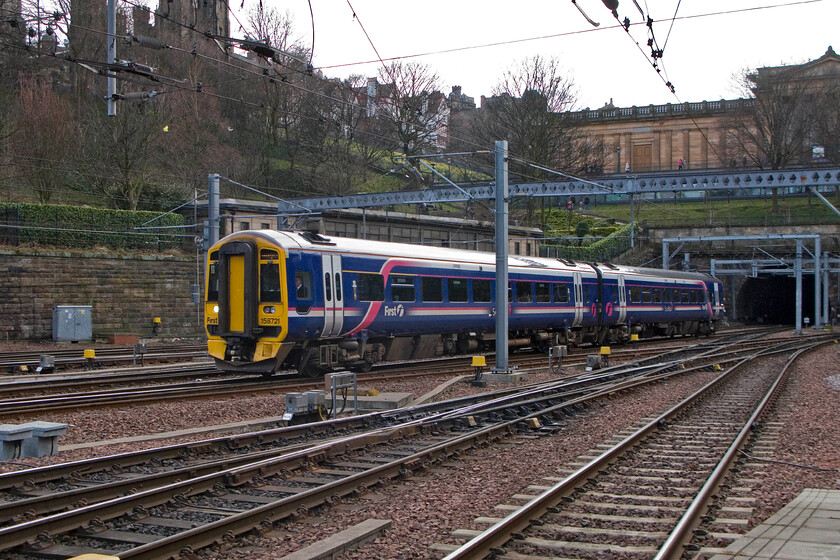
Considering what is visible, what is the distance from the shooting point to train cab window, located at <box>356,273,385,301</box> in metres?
19.6

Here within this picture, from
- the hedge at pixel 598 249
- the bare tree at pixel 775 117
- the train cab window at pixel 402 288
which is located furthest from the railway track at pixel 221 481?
the bare tree at pixel 775 117

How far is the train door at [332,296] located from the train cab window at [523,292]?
27.1 ft

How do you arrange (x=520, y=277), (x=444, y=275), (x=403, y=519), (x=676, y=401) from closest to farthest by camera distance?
(x=403, y=519) < (x=676, y=401) < (x=444, y=275) < (x=520, y=277)

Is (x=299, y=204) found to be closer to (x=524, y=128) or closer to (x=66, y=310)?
(x=66, y=310)

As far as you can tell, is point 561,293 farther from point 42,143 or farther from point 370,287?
point 42,143

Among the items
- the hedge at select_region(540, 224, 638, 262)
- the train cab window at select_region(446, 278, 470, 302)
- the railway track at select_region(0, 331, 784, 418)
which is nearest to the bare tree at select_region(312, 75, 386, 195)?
the hedge at select_region(540, 224, 638, 262)

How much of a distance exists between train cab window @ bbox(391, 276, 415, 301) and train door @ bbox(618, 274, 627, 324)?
45.2ft

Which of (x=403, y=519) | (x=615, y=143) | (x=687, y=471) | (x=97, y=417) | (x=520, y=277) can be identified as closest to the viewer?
(x=403, y=519)

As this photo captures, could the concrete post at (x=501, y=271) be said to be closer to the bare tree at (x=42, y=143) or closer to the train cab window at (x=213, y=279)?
the train cab window at (x=213, y=279)

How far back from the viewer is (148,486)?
820cm

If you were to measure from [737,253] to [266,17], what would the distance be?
116ft

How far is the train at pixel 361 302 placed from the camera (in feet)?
58.6

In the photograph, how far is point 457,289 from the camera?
23.0 meters

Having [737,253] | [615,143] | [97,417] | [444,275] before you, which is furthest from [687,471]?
[615,143]
